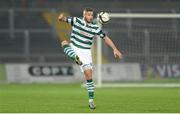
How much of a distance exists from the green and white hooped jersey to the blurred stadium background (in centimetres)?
909

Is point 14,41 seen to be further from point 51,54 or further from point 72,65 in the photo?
point 72,65

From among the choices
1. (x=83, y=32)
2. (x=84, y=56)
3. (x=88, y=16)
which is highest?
(x=88, y=16)

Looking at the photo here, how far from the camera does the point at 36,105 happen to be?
47.5 ft

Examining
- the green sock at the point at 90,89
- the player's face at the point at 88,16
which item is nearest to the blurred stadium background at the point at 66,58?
the green sock at the point at 90,89

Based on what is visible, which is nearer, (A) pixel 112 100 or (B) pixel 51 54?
(A) pixel 112 100

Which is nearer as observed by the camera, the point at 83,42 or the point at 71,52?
the point at 71,52

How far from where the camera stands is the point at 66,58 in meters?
29.0

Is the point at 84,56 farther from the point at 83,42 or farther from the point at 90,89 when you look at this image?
the point at 90,89

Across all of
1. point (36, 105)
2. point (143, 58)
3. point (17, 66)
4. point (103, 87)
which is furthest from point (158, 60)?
point (36, 105)

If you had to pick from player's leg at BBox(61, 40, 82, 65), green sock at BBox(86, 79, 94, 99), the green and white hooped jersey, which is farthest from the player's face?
green sock at BBox(86, 79, 94, 99)

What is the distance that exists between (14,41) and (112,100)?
15.6m

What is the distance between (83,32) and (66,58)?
15079 mm

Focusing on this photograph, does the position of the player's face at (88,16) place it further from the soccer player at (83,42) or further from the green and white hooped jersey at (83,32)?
the green and white hooped jersey at (83,32)

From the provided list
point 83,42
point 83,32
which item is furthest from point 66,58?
point 83,32
